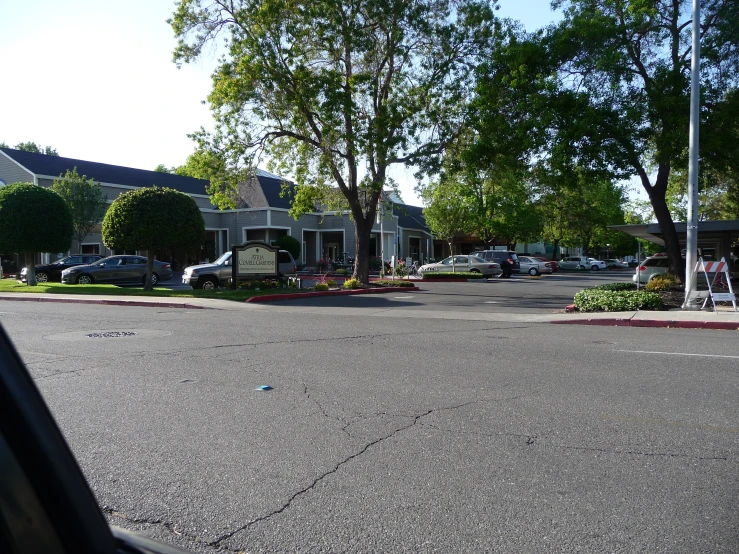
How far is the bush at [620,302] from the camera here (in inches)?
635

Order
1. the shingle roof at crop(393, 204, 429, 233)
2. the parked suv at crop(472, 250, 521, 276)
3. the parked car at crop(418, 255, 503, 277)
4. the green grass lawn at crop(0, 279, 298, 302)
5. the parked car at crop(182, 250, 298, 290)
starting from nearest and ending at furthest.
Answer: the green grass lawn at crop(0, 279, 298, 302)
the parked car at crop(182, 250, 298, 290)
the parked car at crop(418, 255, 503, 277)
the parked suv at crop(472, 250, 521, 276)
the shingle roof at crop(393, 204, 429, 233)

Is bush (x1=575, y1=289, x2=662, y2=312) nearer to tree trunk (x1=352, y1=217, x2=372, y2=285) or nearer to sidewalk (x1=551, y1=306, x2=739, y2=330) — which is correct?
sidewalk (x1=551, y1=306, x2=739, y2=330)

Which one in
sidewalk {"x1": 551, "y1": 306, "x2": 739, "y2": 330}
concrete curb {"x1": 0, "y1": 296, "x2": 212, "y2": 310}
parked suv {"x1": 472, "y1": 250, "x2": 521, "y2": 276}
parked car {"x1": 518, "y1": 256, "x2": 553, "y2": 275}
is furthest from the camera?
parked car {"x1": 518, "y1": 256, "x2": 553, "y2": 275}

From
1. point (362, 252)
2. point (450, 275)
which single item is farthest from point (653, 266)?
point (362, 252)

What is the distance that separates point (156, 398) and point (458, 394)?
10.5 ft

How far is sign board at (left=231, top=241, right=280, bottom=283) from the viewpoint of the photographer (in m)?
23.3

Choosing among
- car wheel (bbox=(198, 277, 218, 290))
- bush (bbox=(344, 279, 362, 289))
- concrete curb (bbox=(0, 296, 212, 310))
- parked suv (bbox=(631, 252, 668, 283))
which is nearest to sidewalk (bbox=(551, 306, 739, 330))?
concrete curb (bbox=(0, 296, 212, 310))

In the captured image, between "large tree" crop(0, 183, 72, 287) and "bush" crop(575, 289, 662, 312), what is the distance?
2089cm

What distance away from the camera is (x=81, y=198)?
118 feet

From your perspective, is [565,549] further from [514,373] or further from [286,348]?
[286,348]

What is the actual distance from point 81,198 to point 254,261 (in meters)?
17.9

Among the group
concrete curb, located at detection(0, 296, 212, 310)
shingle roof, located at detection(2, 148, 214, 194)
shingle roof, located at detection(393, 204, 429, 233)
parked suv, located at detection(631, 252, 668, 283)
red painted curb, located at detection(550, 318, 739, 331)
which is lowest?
red painted curb, located at detection(550, 318, 739, 331)

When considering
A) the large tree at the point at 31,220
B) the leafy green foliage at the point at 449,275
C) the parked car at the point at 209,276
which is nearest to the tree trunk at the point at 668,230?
the leafy green foliage at the point at 449,275

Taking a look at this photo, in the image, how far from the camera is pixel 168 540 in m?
3.40
